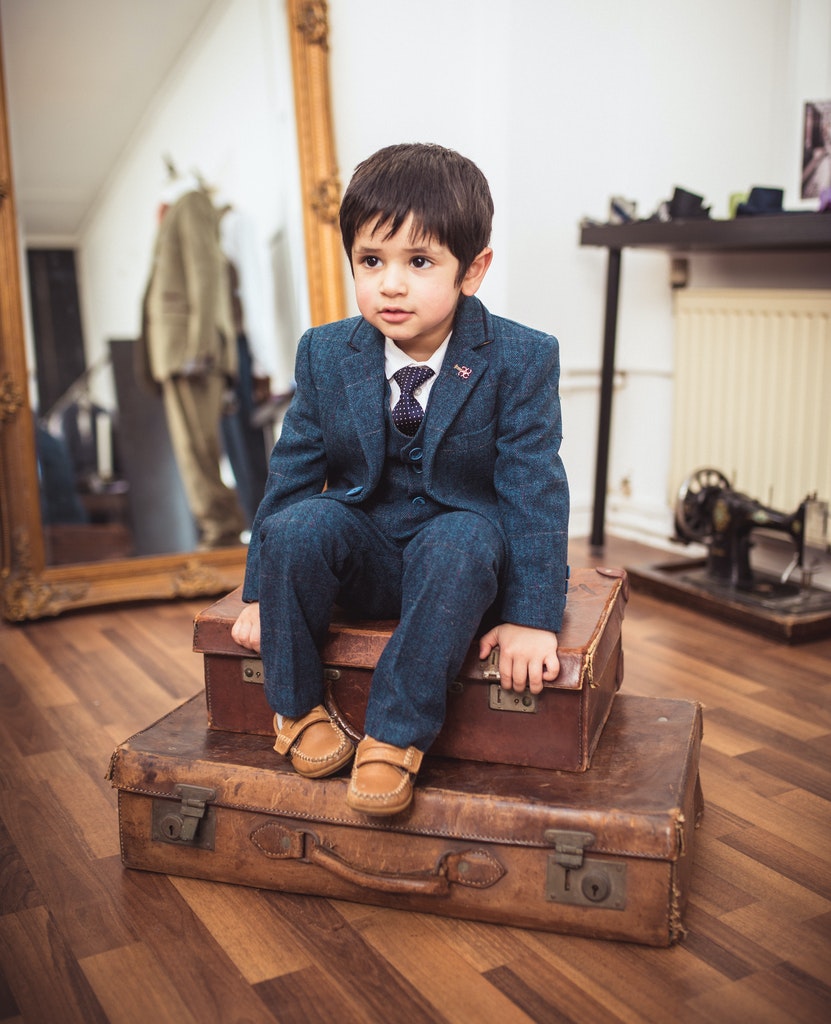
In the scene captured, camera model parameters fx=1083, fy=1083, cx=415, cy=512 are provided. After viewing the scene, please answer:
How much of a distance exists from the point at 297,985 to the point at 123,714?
948 millimetres

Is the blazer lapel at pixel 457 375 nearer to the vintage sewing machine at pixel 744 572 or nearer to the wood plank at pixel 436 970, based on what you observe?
the wood plank at pixel 436 970

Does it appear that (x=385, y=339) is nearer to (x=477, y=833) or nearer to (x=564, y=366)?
(x=477, y=833)

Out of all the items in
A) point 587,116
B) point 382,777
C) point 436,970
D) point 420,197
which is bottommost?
point 436,970

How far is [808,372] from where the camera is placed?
2.82m

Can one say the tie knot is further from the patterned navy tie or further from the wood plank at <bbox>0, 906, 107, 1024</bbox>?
the wood plank at <bbox>0, 906, 107, 1024</bbox>

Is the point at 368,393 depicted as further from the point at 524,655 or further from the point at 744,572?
the point at 744,572

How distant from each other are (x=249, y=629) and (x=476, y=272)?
0.60 m

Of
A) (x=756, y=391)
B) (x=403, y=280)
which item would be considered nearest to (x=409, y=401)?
(x=403, y=280)

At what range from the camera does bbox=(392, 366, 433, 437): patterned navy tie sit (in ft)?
5.10

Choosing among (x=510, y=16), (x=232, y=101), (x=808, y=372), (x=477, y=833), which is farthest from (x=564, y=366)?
(x=477, y=833)

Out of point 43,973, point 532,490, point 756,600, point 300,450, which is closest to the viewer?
point 43,973

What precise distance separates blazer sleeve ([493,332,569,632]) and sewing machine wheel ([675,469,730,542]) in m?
1.26

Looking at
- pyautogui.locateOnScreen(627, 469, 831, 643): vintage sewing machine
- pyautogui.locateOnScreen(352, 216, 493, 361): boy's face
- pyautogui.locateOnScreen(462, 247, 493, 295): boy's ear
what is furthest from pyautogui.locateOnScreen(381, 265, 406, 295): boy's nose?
pyautogui.locateOnScreen(627, 469, 831, 643): vintage sewing machine

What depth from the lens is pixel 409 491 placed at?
1.58 m
